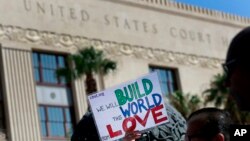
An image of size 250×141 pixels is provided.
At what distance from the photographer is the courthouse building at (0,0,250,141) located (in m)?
33.2

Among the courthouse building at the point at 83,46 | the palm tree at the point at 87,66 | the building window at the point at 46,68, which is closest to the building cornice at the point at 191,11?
the courthouse building at the point at 83,46

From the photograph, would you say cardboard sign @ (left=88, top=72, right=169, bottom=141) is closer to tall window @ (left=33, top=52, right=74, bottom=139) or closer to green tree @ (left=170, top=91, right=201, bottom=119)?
tall window @ (left=33, top=52, right=74, bottom=139)

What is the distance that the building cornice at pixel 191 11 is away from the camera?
134 ft

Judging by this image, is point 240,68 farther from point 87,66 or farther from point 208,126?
point 87,66

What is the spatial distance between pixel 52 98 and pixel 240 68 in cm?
3257

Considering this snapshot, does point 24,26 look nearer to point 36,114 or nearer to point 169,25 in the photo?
point 36,114

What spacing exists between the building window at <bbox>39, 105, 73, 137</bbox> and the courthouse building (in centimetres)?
5

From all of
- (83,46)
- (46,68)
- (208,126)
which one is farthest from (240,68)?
(83,46)

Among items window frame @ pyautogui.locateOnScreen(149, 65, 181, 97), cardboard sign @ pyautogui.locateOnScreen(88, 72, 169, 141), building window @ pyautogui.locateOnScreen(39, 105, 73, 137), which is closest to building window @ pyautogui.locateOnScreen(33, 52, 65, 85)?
building window @ pyautogui.locateOnScreen(39, 105, 73, 137)

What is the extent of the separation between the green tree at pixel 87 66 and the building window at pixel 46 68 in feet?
2.08

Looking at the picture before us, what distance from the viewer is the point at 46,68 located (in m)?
34.7

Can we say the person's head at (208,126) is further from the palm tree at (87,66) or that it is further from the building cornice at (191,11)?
the building cornice at (191,11)

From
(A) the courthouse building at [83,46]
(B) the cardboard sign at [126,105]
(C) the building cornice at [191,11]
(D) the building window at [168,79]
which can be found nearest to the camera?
(B) the cardboard sign at [126,105]

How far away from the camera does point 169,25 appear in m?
41.6
